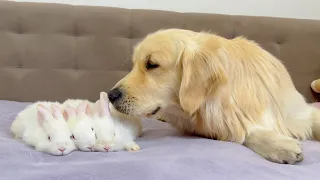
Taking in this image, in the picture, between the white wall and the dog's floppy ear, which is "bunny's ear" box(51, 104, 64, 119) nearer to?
the dog's floppy ear

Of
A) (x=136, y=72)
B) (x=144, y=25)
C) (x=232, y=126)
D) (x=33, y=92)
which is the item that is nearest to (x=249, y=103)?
(x=232, y=126)

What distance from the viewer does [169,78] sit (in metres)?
1.38

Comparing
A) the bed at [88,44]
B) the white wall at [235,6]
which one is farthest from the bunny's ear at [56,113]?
the white wall at [235,6]

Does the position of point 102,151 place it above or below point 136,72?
below

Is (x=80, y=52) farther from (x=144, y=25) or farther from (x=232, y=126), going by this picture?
(x=232, y=126)

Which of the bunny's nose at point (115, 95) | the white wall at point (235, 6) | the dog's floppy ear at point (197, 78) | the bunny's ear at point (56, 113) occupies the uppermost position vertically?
the white wall at point (235, 6)

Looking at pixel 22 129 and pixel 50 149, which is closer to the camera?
pixel 50 149

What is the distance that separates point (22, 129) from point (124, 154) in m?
0.38

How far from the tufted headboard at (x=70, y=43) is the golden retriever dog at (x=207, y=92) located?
2.38 feet

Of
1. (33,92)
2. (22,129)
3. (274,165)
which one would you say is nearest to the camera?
(274,165)

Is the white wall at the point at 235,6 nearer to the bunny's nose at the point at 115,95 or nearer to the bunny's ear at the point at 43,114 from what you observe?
the bunny's nose at the point at 115,95

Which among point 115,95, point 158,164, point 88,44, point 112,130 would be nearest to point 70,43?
point 88,44

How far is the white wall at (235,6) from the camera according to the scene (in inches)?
94.4

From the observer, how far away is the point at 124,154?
120 centimetres
